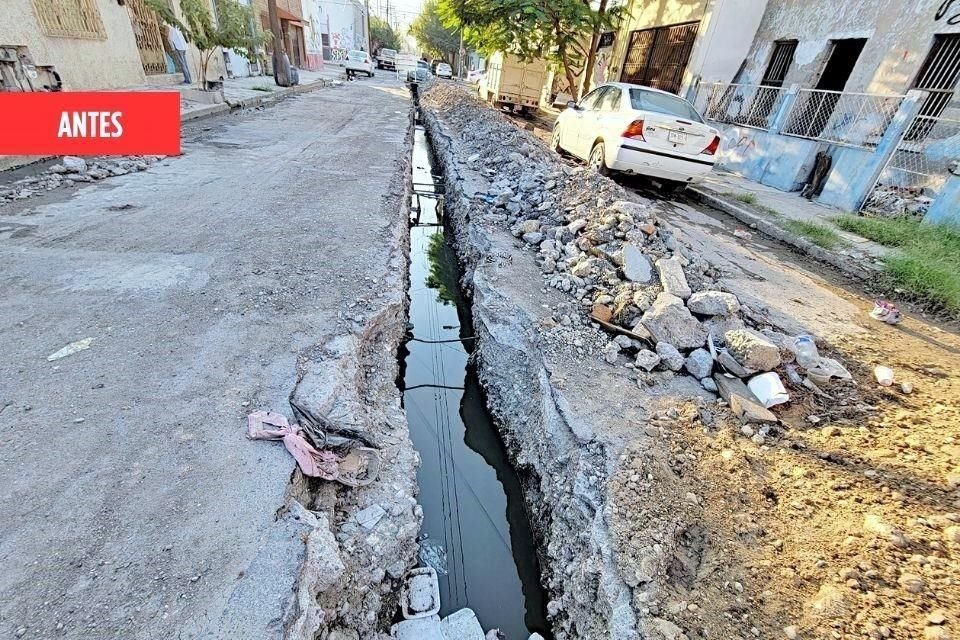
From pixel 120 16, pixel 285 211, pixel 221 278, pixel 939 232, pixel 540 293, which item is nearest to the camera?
pixel 221 278

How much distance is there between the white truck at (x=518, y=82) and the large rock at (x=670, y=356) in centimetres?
1508

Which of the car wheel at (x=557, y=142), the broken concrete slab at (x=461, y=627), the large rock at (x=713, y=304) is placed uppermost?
the car wheel at (x=557, y=142)

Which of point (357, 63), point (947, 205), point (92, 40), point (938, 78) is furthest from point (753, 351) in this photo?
point (357, 63)

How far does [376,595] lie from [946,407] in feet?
12.1

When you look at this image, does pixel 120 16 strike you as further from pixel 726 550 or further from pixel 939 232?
pixel 939 232

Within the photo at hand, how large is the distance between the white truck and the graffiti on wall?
1098 centimetres

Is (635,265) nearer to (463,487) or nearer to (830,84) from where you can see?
(463,487)

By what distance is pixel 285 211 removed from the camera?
4.94 meters

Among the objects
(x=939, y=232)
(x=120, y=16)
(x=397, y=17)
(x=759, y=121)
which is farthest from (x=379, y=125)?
(x=397, y=17)

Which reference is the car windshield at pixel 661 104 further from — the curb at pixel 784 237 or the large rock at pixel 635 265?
the large rock at pixel 635 265

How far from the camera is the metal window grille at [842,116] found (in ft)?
23.2

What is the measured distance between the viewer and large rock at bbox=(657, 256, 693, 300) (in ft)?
12.3

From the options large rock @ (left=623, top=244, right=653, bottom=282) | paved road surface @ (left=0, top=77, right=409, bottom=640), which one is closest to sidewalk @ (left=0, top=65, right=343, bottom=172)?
paved road surface @ (left=0, top=77, right=409, bottom=640)

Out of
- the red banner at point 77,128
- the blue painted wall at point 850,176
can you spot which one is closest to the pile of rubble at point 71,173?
the red banner at point 77,128
